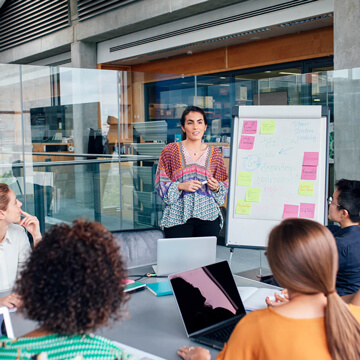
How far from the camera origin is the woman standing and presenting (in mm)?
3164

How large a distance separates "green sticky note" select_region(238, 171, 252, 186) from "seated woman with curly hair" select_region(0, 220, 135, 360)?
1934 millimetres

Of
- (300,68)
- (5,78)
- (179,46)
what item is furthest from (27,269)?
(179,46)

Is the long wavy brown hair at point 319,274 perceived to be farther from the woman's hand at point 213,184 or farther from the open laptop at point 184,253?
the woman's hand at point 213,184

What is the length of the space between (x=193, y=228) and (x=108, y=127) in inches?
88.2

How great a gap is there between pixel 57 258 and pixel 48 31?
9.51m

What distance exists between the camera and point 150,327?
1.77 m

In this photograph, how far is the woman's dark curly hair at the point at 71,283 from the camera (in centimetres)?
106

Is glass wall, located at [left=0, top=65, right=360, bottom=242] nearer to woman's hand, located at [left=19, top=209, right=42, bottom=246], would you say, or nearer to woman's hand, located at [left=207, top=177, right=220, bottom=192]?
woman's hand, located at [left=19, top=209, right=42, bottom=246]

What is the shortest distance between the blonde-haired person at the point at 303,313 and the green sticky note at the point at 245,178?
5.63 ft

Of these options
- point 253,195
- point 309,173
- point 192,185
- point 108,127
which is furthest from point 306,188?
point 108,127

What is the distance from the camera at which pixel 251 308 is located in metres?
1.96

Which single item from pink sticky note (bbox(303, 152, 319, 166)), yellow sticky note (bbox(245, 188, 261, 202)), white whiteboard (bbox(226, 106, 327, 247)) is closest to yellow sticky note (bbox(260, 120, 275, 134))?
white whiteboard (bbox(226, 106, 327, 247))

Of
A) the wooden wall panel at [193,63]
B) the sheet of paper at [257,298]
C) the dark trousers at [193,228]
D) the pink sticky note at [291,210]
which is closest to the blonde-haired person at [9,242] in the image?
the dark trousers at [193,228]

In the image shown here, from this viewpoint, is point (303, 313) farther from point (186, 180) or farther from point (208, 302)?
point (186, 180)
